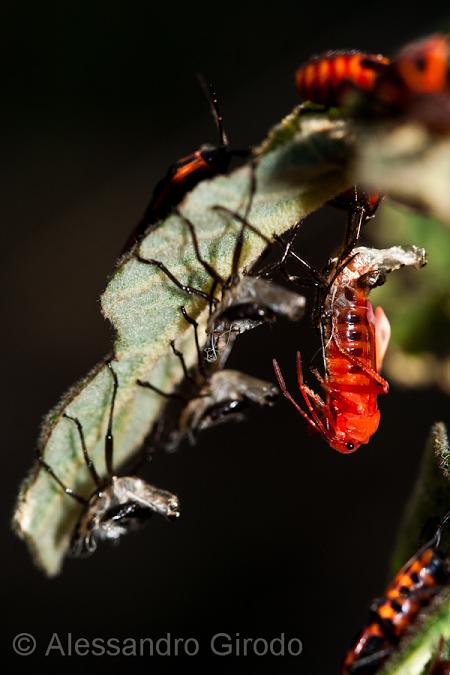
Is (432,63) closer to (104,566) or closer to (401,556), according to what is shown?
(401,556)

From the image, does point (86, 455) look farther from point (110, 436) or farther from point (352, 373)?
point (352, 373)

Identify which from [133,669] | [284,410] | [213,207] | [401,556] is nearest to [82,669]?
[133,669]

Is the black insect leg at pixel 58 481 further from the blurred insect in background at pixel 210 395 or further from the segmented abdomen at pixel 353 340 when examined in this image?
the segmented abdomen at pixel 353 340

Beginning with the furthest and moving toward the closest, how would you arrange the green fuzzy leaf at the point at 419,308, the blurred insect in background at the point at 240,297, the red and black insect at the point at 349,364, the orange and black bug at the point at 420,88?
1. the green fuzzy leaf at the point at 419,308
2. the red and black insect at the point at 349,364
3. the blurred insect in background at the point at 240,297
4. the orange and black bug at the point at 420,88

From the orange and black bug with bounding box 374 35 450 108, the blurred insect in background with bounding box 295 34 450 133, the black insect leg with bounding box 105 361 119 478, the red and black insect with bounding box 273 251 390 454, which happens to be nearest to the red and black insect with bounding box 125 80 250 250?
the black insect leg with bounding box 105 361 119 478

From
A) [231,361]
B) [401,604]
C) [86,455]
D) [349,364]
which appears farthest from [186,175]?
[231,361]

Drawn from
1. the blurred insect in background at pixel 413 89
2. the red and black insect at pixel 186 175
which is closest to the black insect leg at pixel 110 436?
the red and black insect at pixel 186 175
